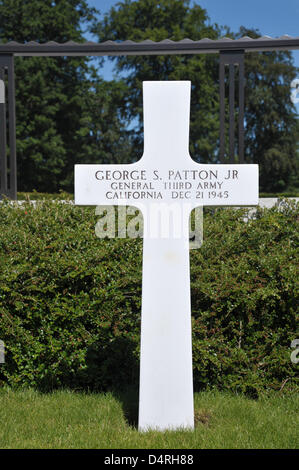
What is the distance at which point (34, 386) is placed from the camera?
12.5 ft

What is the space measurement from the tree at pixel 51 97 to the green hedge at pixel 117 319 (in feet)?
62.2

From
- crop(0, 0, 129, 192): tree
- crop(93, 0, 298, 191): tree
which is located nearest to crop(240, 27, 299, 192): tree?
crop(93, 0, 298, 191): tree

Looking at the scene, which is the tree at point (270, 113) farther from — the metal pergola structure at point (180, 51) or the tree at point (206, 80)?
the metal pergola structure at point (180, 51)

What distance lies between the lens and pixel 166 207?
3.13 m

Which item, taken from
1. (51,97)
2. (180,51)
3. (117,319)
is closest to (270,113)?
(51,97)

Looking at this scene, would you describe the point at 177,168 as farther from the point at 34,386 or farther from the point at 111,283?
the point at 34,386

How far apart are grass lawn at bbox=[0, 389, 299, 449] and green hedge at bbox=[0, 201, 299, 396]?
19 centimetres

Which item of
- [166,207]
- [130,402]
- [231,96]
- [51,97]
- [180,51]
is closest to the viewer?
[166,207]

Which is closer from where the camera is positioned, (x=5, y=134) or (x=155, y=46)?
(x=155, y=46)

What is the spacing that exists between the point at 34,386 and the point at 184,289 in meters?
1.60

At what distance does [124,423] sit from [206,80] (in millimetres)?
24852

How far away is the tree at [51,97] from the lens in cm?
2220

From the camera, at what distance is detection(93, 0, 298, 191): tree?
82.8ft

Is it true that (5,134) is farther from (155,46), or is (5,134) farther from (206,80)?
(206,80)
